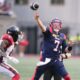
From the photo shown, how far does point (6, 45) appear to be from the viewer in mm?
11984

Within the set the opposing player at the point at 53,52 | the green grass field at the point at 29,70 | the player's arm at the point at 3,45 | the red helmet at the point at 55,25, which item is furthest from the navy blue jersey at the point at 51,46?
the green grass field at the point at 29,70

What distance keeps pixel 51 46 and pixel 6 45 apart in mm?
919

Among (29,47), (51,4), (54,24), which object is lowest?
(29,47)

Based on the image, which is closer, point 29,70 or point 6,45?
point 6,45

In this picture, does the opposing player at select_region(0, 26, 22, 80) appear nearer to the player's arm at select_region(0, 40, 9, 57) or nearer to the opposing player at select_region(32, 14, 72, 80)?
the player's arm at select_region(0, 40, 9, 57)

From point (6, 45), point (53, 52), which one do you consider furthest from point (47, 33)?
point (6, 45)

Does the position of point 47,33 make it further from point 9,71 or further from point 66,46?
point 9,71

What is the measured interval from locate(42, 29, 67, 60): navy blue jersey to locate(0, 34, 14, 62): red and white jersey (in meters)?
0.68

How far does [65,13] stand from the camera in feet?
152

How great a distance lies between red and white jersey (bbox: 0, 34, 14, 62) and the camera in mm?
11883

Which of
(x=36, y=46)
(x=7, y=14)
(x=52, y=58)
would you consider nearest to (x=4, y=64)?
(x=52, y=58)

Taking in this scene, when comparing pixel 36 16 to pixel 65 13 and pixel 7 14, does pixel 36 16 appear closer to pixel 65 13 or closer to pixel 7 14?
pixel 7 14

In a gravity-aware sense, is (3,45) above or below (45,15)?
above

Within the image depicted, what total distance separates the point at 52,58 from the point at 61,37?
1.56 feet
